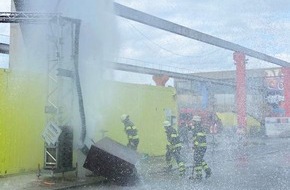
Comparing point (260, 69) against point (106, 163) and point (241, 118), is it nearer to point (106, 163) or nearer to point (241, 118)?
point (241, 118)

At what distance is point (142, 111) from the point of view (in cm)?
1694

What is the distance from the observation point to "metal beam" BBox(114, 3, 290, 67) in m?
15.4

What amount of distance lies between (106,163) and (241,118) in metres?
20.7

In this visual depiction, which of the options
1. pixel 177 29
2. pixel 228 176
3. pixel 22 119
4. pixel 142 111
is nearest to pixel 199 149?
pixel 228 176

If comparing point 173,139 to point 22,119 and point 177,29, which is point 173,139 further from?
point 177,29

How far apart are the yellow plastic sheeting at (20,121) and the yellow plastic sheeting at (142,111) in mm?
2212

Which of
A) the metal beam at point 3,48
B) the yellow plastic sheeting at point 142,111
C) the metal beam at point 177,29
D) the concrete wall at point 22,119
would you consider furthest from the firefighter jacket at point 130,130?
the metal beam at point 3,48

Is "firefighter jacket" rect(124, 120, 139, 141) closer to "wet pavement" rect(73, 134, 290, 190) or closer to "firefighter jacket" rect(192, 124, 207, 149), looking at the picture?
"wet pavement" rect(73, 134, 290, 190)

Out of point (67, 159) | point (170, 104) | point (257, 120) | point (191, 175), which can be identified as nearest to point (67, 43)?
point (67, 159)

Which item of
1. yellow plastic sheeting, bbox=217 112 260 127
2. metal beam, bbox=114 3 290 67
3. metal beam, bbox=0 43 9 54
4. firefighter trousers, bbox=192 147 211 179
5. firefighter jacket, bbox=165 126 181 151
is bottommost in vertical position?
firefighter trousers, bbox=192 147 211 179

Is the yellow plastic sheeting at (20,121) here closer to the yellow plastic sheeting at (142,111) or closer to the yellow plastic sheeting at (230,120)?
the yellow plastic sheeting at (142,111)

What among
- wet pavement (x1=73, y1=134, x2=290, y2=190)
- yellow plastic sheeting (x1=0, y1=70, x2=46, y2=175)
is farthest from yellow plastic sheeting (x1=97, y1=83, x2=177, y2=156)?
yellow plastic sheeting (x1=0, y1=70, x2=46, y2=175)

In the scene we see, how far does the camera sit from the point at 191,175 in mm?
12148

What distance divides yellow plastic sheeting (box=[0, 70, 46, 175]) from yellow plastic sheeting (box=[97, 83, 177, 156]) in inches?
87.1
